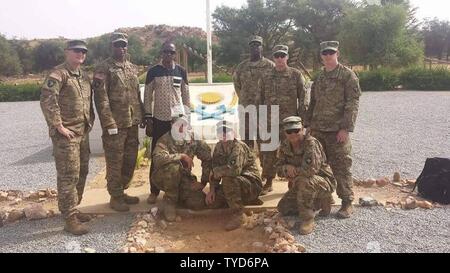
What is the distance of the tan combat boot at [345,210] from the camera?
4.74 m

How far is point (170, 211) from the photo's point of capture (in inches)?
195

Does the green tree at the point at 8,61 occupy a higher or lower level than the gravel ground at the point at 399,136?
higher

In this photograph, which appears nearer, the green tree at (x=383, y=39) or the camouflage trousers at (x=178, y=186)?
the camouflage trousers at (x=178, y=186)

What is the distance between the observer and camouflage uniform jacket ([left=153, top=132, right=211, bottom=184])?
4.84 m

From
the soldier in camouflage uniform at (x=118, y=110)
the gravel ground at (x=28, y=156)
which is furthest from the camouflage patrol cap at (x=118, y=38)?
the gravel ground at (x=28, y=156)

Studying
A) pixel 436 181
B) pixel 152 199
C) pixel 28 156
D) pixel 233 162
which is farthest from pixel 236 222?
pixel 28 156

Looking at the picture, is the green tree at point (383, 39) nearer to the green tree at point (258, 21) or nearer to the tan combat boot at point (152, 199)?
the green tree at point (258, 21)

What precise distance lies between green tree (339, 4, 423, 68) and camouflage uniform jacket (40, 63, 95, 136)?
93.7 feet

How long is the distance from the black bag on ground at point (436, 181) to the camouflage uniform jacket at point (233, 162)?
86.4 inches

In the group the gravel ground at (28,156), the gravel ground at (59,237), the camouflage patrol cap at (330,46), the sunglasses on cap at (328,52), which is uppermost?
the camouflage patrol cap at (330,46)

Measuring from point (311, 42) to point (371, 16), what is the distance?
718 centimetres

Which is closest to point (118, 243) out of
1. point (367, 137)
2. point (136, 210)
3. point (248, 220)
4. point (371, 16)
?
point (136, 210)

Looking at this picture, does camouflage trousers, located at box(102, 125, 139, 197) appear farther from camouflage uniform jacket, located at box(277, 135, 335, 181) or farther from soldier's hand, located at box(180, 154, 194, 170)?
camouflage uniform jacket, located at box(277, 135, 335, 181)

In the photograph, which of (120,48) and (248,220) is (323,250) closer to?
(248,220)
